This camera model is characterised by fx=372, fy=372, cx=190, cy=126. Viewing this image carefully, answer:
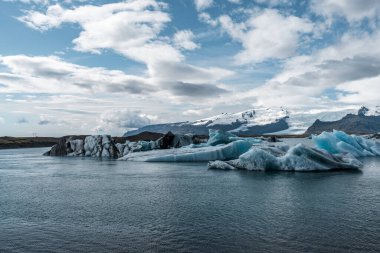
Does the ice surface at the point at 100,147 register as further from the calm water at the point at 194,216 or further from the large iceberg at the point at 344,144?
the calm water at the point at 194,216

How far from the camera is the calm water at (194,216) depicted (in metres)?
9.16

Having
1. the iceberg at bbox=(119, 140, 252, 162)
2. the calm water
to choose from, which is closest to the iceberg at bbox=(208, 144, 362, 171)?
the calm water

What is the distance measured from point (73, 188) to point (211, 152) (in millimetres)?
19327

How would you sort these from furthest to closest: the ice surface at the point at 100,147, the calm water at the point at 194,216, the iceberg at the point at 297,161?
the ice surface at the point at 100,147 < the iceberg at the point at 297,161 < the calm water at the point at 194,216

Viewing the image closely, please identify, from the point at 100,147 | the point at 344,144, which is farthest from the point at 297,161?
the point at 100,147

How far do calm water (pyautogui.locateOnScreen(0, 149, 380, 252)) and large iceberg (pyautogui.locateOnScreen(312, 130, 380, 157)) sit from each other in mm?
18035

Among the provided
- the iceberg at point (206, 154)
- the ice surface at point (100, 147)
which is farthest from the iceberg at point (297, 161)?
the ice surface at point (100, 147)

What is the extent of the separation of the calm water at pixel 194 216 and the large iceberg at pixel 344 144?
1803 centimetres

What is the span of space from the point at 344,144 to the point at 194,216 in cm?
3337

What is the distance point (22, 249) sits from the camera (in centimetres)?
898

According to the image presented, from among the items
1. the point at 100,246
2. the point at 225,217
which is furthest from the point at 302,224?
the point at 100,246

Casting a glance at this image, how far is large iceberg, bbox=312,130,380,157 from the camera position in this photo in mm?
38281

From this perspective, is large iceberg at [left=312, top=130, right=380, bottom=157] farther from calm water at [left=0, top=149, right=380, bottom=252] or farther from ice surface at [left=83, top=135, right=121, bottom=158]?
ice surface at [left=83, top=135, right=121, bottom=158]

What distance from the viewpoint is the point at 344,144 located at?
4100 centimetres
